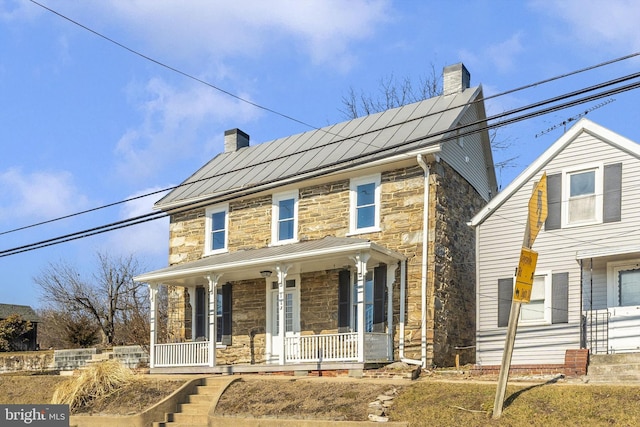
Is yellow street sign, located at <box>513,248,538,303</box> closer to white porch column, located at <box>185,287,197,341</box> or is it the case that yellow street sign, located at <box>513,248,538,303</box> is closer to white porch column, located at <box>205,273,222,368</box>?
white porch column, located at <box>205,273,222,368</box>

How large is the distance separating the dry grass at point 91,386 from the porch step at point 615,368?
10788 mm

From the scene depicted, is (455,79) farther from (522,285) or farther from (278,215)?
(522,285)

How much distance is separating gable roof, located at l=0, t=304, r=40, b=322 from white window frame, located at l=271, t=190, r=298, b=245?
108 ft

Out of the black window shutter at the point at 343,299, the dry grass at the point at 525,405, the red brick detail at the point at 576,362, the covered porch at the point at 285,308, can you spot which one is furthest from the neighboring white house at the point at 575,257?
the black window shutter at the point at 343,299

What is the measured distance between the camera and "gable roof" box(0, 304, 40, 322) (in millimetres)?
50094

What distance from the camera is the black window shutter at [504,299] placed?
18.2 metres

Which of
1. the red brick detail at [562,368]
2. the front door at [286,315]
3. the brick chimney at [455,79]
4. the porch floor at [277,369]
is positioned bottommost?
the porch floor at [277,369]

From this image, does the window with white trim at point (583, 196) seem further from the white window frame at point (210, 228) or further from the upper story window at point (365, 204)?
the white window frame at point (210, 228)

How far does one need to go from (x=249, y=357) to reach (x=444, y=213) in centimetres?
679

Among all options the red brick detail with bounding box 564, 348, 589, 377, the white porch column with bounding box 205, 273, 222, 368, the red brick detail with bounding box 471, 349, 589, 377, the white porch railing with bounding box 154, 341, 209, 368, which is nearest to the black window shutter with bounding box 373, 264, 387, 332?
the red brick detail with bounding box 471, 349, 589, 377

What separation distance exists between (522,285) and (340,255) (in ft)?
22.0

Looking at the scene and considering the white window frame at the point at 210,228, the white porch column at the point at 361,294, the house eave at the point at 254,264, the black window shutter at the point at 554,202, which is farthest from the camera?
the white window frame at the point at 210,228

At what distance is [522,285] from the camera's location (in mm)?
12797

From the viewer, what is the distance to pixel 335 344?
19.0 meters
